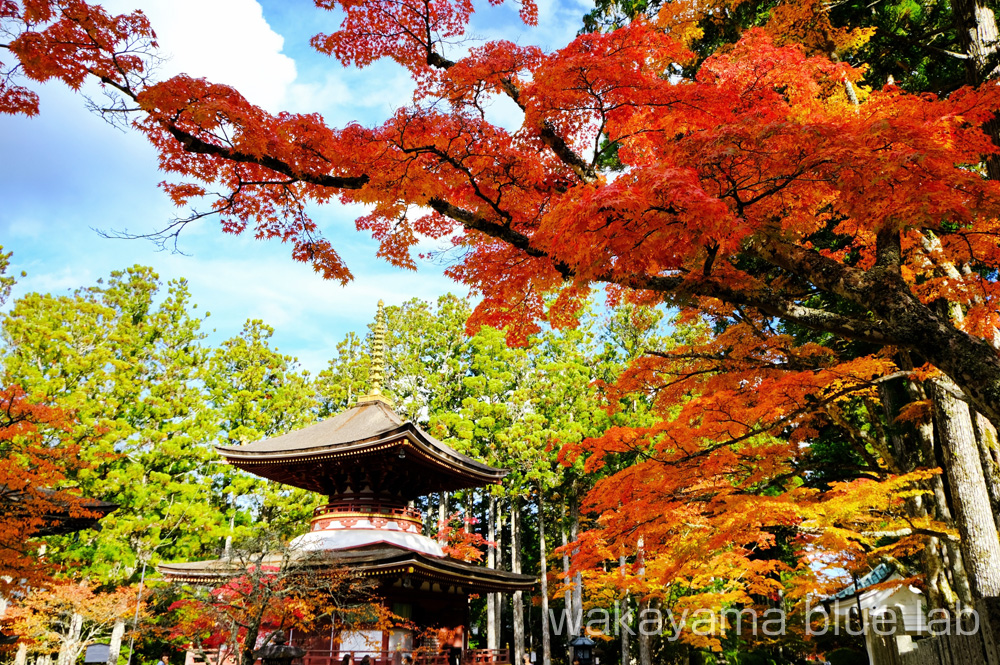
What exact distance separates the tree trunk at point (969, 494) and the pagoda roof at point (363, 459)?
353 inches

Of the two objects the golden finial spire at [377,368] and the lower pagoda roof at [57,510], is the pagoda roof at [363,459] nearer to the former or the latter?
the golden finial spire at [377,368]

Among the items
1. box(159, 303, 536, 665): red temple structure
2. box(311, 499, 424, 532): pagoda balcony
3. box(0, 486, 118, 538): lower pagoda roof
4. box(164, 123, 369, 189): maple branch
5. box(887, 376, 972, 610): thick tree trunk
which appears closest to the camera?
box(164, 123, 369, 189): maple branch

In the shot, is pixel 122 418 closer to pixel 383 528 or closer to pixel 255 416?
pixel 255 416

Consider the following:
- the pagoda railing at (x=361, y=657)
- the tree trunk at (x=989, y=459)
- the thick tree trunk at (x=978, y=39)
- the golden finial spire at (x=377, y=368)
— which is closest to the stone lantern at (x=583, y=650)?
the pagoda railing at (x=361, y=657)

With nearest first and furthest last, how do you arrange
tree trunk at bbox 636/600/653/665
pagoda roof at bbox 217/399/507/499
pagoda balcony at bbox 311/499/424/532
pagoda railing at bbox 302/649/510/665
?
pagoda railing at bbox 302/649/510/665 → pagoda roof at bbox 217/399/507/499 → pagoda balcony at bbox 311/499/424/532 → tree trunk at bbox 636/600/653/665

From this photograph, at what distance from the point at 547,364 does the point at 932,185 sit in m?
18.8

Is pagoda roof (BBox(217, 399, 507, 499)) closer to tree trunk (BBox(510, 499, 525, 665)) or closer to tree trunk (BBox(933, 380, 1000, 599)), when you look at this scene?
tree trunk (BBox(510, 499, 525, 665))

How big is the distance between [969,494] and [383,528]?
10586 mm

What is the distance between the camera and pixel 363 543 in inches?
502

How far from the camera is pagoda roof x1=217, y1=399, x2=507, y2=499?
12852mm

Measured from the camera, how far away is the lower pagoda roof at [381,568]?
37.3ft

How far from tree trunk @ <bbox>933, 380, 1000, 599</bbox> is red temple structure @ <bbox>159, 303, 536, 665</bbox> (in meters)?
8.61

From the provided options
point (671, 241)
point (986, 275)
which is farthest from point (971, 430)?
point (671, 241)

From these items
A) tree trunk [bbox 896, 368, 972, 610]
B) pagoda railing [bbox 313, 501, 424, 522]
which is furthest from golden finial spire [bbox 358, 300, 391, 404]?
tree trunk [bbox 896, 368, 972, 610]
